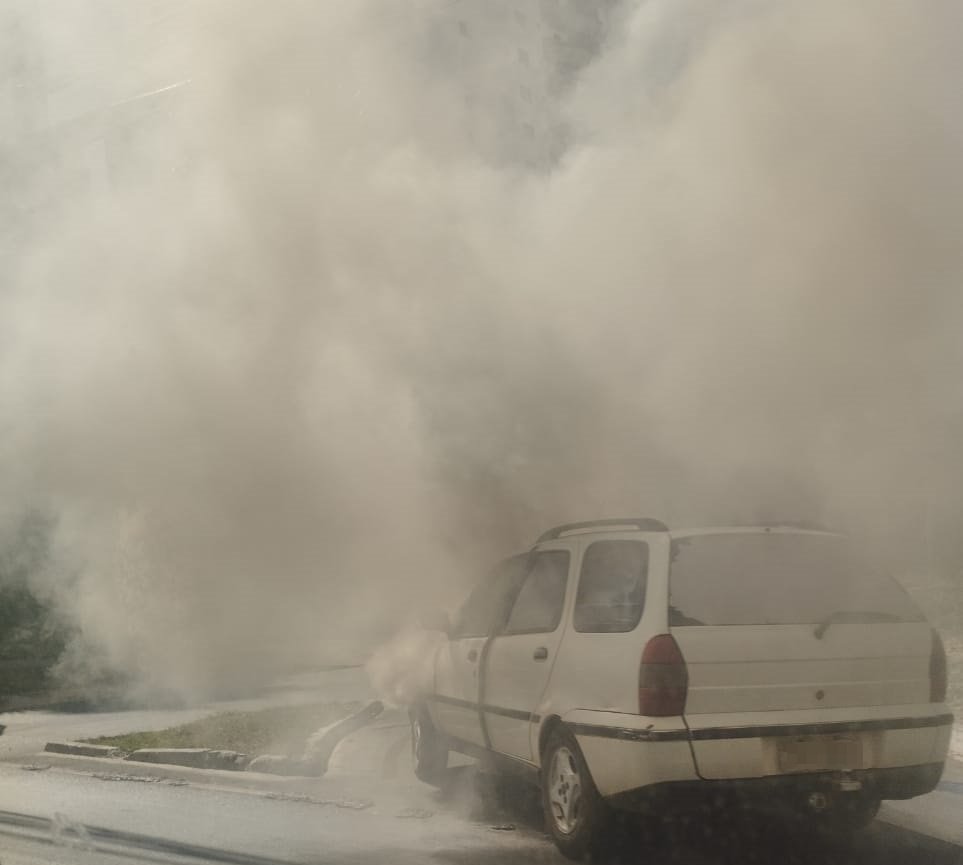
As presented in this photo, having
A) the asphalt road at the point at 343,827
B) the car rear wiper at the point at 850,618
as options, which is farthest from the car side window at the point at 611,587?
the asphalt road at the point at 343,827

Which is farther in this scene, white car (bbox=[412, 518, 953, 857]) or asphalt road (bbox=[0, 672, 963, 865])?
asphalt road (bbox=[0, 672, 963, 865])

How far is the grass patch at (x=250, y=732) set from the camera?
8.02 metres

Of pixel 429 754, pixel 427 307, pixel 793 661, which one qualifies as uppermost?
pixel 427 307

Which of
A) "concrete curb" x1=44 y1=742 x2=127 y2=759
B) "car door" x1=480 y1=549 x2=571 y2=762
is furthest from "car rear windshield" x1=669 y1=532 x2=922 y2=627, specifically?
"concrete curb" x1=44 y1=742 x2=127 y2=759

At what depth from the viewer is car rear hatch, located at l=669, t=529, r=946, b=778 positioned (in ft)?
14.0

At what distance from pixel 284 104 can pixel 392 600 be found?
4789 mm

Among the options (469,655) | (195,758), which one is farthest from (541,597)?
(195,758)

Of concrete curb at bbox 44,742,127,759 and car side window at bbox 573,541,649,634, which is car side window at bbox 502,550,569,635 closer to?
car side window at bbox 573,541,649,634

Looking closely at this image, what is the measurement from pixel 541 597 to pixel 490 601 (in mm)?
697

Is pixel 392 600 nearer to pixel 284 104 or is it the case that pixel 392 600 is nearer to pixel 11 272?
pixel 284 104

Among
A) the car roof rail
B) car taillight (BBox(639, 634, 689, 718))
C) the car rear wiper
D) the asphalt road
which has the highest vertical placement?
the car roof rail

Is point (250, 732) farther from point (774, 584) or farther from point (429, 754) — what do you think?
point (774, 584)

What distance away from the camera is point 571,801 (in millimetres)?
4699

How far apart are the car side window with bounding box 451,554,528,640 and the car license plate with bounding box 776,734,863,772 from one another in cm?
181
